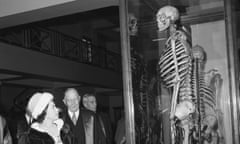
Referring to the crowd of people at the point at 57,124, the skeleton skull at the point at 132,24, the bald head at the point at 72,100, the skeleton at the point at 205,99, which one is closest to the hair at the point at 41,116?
the crowd of people at the point at 57,124

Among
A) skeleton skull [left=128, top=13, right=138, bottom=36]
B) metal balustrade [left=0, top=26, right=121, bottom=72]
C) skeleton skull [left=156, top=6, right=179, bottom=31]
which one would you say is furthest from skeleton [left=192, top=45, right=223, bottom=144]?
metal balustrade [left=0, top=26, right=121, bottom=72]

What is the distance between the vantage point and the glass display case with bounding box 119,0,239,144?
2119 mm

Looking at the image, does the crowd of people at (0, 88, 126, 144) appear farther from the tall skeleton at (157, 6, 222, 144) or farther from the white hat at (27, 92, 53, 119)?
the tall skeleton at (157, 6, 222, 144)

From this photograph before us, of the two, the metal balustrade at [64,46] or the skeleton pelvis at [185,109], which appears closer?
the skeleton pelvis at [185,109]

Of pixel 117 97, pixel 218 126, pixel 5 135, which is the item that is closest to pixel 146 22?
pixel 218 126

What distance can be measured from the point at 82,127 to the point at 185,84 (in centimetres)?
106

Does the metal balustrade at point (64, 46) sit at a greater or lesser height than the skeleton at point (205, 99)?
greater

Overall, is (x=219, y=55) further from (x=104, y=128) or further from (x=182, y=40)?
(x=104, y=128)

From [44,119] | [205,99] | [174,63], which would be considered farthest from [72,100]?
[205,99]

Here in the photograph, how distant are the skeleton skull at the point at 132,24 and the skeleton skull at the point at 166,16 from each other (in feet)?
0.56

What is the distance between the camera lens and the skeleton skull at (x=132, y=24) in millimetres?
2461

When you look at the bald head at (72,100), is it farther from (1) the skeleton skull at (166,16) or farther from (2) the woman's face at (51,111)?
(1) the skeleton skull at (166,16)

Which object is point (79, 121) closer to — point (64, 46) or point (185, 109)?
point (185, 109)

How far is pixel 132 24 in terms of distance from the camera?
2.47 metres
